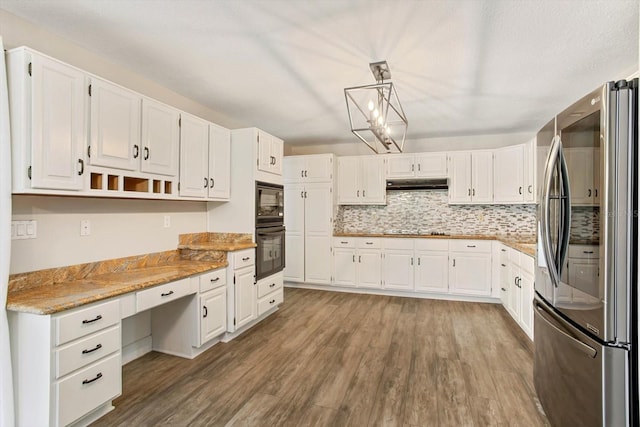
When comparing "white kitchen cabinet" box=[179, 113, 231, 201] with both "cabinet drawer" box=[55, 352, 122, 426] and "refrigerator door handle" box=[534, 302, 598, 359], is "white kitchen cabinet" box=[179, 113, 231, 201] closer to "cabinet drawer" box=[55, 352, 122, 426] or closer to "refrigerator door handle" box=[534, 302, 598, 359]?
"cabinet drawer" box=[55, 352, 122, 426]

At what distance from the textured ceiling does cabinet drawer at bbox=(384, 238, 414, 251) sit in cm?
205

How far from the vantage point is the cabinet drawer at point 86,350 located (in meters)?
1.77

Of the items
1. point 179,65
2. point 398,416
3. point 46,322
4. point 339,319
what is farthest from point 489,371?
point 179,65

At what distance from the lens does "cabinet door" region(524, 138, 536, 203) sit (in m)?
4.31

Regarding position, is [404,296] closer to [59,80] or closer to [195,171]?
[195,171]

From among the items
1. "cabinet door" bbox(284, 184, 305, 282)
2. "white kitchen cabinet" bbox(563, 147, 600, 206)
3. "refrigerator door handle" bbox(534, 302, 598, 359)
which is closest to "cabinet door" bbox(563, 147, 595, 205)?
"white kitchen cabinet" bbox(563, 147, 600, 206)

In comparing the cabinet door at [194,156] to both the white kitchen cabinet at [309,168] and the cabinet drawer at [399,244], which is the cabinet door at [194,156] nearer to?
the white kitchen cabinet at [309,168]

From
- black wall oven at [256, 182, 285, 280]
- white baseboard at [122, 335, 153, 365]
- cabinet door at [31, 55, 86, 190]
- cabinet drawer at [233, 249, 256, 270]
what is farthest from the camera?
black wall oven at [256, 182, 285, 280]

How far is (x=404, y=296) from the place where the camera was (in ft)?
16.1

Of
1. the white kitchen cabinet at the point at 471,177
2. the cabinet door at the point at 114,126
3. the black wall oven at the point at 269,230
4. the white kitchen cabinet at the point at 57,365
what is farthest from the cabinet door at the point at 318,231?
the white kitchen cabinet at the point at 57,365

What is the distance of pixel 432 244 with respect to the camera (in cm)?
473

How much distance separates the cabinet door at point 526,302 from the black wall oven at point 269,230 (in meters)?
2.74

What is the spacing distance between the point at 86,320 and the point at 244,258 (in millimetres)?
1610

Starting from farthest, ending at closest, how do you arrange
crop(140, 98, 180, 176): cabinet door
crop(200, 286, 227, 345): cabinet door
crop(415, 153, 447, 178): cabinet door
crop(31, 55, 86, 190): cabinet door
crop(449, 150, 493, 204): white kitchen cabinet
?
crop(415, 153, 447, 178): cabinet door → crop(449, 150, 493, 204): white kitchen cabinet → crop(200, 286, 227, 345): cabinet door → crop(140, 98, 180, 176): cabinet door → crop(31, 55, 86, 190): cabinet door
